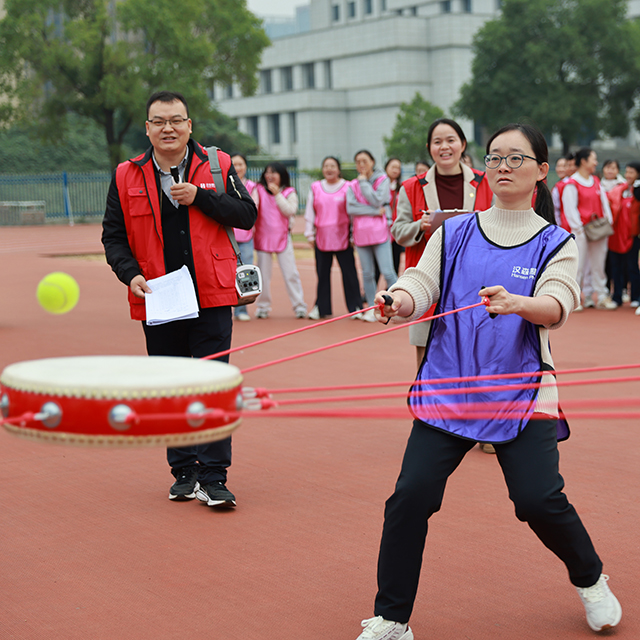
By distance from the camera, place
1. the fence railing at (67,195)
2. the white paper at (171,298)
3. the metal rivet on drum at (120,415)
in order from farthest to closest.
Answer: the fence railing at (67,195) → the white paper at (171,298) → the metal rivet on drum at (120,415)

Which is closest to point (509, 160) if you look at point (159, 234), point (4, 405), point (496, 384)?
point (496, 384)

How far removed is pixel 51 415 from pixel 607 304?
429 inches

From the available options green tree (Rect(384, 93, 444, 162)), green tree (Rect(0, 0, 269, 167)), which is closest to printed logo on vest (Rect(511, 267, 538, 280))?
green tree (Rect(0, 0, 269, 167))

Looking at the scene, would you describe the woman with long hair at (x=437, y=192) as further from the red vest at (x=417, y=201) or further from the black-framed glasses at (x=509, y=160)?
the black-framed glasses at (x=509, y=160)

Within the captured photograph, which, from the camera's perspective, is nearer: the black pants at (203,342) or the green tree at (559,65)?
the black pants at (203,342)

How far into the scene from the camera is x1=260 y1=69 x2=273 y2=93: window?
84.2m

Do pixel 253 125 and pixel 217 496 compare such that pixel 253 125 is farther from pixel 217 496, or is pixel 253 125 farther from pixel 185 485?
pixel 217 496

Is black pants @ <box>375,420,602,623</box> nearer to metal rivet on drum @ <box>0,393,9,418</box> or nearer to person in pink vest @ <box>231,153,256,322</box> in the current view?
metal rivet on drum @ <box>0,393,9,418</box>

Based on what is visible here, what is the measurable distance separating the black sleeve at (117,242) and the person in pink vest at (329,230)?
22.0ft

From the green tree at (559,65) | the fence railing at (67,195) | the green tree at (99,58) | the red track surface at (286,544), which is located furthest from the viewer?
the green tree at (559,65)

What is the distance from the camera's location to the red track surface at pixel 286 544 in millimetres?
3516

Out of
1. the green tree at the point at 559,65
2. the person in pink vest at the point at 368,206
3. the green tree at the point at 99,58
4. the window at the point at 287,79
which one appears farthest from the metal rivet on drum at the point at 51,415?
the window at the point at 287,79

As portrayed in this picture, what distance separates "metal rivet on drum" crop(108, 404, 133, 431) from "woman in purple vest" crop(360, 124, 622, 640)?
1.08 meters

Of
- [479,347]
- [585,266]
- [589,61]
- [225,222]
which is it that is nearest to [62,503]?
[225,222]
